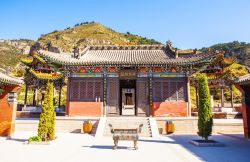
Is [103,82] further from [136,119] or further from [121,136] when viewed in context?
[121,136]

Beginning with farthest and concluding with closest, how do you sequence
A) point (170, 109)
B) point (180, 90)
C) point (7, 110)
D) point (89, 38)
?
point (89, 38)
point (180, 90)
point (170, 109)
point (7, 110)

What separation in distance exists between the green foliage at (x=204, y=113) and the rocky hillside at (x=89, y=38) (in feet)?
242

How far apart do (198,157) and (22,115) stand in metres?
19.2

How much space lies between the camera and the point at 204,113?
37.6ft

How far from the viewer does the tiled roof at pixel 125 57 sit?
17.0m

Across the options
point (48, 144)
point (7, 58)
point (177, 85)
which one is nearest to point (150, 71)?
point (177, 85)

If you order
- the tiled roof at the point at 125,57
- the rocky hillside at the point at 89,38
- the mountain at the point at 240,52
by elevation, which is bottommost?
the tiled roof at the point at 125,57

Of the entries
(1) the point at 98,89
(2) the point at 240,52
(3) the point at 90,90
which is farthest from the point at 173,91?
(2) the point at 240,52

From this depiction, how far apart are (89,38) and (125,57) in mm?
74537

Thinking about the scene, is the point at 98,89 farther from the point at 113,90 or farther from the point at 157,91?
the point at 157,91

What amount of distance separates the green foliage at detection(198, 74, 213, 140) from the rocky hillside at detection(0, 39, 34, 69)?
3421 inches

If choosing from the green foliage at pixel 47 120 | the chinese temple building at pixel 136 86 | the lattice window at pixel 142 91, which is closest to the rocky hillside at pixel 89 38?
the chinese temple building at pixel 136 86

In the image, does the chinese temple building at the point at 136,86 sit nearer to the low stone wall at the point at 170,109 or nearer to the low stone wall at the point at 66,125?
the low stone wall at the point at 170,109

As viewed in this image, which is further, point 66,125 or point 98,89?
point 98,89
